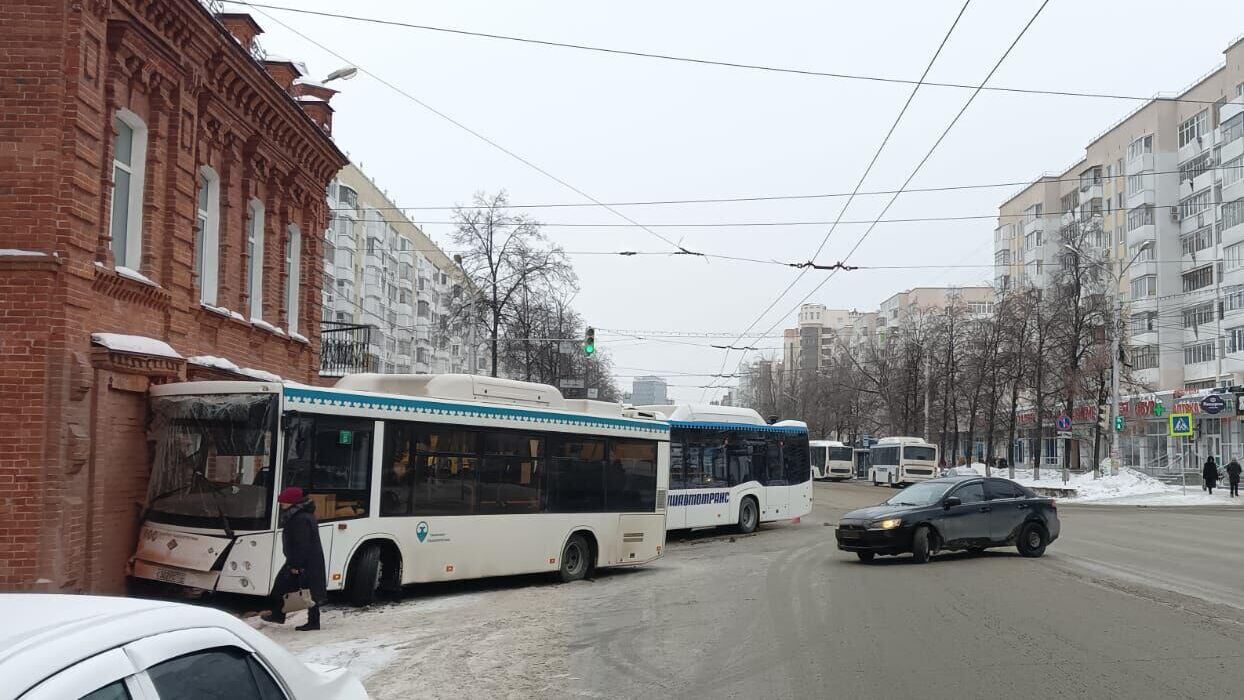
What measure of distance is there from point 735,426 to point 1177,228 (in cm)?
5247

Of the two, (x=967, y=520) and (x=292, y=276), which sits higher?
(x=292, y=276)

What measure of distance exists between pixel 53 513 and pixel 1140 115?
72992 millimetres

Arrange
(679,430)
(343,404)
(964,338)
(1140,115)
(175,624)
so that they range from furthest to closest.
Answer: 1. (1140,115)
2. (964,338)
3. (679,430)
4. (343,404)
5. (175,624)

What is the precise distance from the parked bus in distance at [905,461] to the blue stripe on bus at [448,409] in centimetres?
4359

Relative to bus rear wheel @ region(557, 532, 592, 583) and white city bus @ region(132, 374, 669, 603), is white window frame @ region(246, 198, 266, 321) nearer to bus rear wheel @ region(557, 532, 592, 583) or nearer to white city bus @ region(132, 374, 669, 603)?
white city bus @ region(132, 374, 669, 603)

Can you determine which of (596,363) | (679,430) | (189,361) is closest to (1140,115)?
→ (596,363)

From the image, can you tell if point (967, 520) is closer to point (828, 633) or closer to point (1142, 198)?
point (828, 633)

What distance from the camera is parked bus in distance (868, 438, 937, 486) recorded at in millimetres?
58344

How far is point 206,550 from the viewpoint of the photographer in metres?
11.6

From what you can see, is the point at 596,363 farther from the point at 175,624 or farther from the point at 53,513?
the point at 175,624

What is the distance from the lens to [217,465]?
12.0 metres

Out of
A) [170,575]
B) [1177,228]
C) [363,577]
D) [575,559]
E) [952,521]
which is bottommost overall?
[575,559]

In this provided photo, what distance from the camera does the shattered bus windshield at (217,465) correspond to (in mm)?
11734

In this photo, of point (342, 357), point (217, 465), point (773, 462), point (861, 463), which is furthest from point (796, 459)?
point (861, 463)
